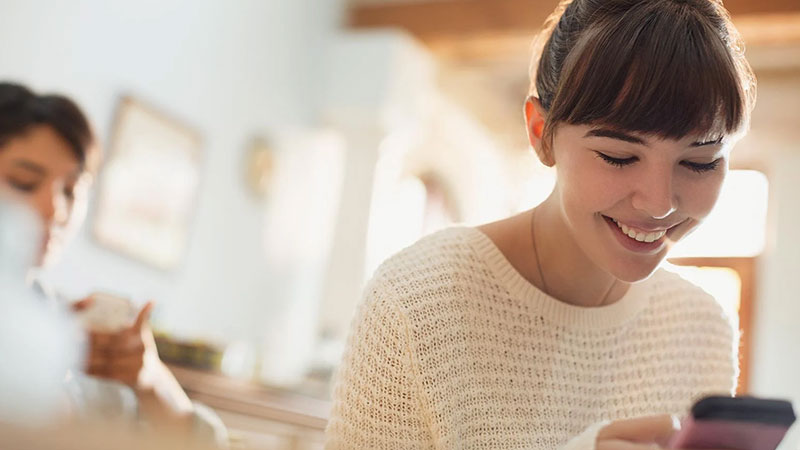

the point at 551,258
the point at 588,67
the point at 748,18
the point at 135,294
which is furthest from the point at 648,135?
the point at 748,18

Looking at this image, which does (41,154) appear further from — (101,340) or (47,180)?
(101,340)

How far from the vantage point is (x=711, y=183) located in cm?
115

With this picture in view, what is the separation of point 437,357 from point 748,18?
177 inches

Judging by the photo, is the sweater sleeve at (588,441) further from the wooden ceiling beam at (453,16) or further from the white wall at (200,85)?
the wooden ceiling beam at (453,16)

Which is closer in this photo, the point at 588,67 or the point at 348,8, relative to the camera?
the point at 588,67

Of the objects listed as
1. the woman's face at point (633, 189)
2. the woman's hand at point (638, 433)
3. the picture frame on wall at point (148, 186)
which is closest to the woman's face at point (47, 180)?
the woman's face at point (633, 189)

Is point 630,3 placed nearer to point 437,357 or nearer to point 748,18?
point 437,357

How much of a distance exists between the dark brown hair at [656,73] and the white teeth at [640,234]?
5.2 inches

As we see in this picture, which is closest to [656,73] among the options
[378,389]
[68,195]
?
[378,389]

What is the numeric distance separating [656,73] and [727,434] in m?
0.45

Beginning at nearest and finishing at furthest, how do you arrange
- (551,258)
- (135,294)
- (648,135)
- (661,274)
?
1. (648,135)
2. (551,258)
3. (661,274)
4. (135,294)

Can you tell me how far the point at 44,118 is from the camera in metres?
1.88

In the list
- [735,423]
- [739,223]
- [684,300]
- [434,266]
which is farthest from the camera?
[739,223]

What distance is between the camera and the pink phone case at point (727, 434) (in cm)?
84
